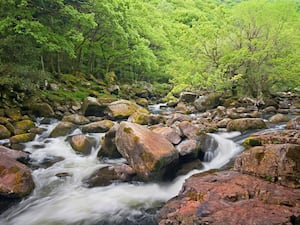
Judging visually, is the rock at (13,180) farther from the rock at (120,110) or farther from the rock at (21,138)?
the rock at (120,110)

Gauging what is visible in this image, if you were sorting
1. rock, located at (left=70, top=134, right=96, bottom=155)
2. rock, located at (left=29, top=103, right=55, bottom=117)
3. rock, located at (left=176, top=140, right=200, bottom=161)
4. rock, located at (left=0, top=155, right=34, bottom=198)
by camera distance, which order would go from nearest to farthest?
1. rock, located at (left=0, top=155, right=34, bottom=198)
2. rock, located at (left=176, top=140, right=200, bottom=161)
3. rock, located at (left=70, top=134, right=96, bottom=155)
4. rock, located at (left=29, top=103, right=55, bottom=117)

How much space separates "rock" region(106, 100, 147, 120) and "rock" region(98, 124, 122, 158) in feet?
17.4

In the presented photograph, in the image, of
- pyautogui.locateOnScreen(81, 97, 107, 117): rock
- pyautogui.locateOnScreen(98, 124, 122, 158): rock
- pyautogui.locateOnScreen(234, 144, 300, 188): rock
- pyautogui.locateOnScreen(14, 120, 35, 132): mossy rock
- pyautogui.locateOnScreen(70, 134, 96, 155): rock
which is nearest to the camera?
pyautogui.locateOnScreen(234, 144, 300, 188): rock

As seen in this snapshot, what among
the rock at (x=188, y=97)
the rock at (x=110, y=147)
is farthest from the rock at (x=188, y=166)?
the rock at (x=188, y=97)

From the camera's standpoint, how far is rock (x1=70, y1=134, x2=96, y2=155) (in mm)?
9906

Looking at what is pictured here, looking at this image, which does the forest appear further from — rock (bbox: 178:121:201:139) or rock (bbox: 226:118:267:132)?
rock (bbox: 178:121:201:139)

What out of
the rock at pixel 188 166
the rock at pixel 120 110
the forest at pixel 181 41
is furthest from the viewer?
the rock at pixel 120 110

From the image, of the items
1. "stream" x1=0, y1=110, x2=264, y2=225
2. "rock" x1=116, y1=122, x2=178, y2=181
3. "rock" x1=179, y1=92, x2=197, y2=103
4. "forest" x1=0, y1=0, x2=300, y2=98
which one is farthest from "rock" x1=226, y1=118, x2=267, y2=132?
"rock" x1=179, y1=92, x2=197, y2=103

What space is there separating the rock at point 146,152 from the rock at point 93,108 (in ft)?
25.0

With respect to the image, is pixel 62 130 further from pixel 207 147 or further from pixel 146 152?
pixel 207 147

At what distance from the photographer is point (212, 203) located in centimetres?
454

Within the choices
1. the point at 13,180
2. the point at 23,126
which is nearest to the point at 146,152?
the point at 13,180

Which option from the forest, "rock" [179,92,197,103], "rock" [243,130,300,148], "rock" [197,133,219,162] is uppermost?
the forest

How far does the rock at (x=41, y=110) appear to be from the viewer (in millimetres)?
14593
